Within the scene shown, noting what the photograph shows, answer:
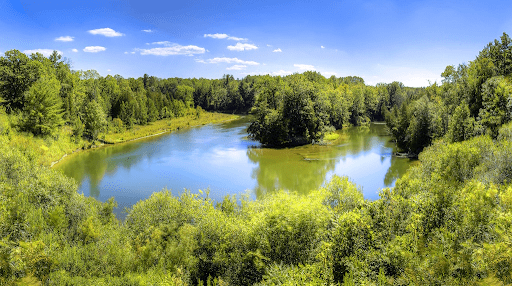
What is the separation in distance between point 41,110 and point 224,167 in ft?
90.0

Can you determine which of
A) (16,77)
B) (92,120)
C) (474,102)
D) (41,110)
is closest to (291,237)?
(474,102)

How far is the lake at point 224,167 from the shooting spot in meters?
30.4

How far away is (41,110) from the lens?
4259 centimetres

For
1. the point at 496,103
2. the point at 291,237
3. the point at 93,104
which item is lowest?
the point at 291,237

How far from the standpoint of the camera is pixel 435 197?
14133mm

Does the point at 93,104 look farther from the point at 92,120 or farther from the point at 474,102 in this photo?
the point at 474,102

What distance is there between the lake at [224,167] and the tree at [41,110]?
222 inches

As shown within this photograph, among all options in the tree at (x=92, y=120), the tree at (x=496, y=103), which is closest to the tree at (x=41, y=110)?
the tree at (x=92, y=120)

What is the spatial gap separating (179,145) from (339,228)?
→ 44137mm

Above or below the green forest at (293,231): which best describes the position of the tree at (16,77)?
above

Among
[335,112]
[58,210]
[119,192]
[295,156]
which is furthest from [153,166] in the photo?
[335,112]

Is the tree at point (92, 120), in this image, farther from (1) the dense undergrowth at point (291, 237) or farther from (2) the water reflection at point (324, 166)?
(1) the dense undergrowth at point (291, 237)

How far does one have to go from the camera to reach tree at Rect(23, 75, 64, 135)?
137ft

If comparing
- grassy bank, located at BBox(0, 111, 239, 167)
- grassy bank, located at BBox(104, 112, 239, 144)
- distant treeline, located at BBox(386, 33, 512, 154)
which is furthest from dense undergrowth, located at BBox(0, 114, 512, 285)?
grassy bank, located at BBox(104, 112, 239, 144)
